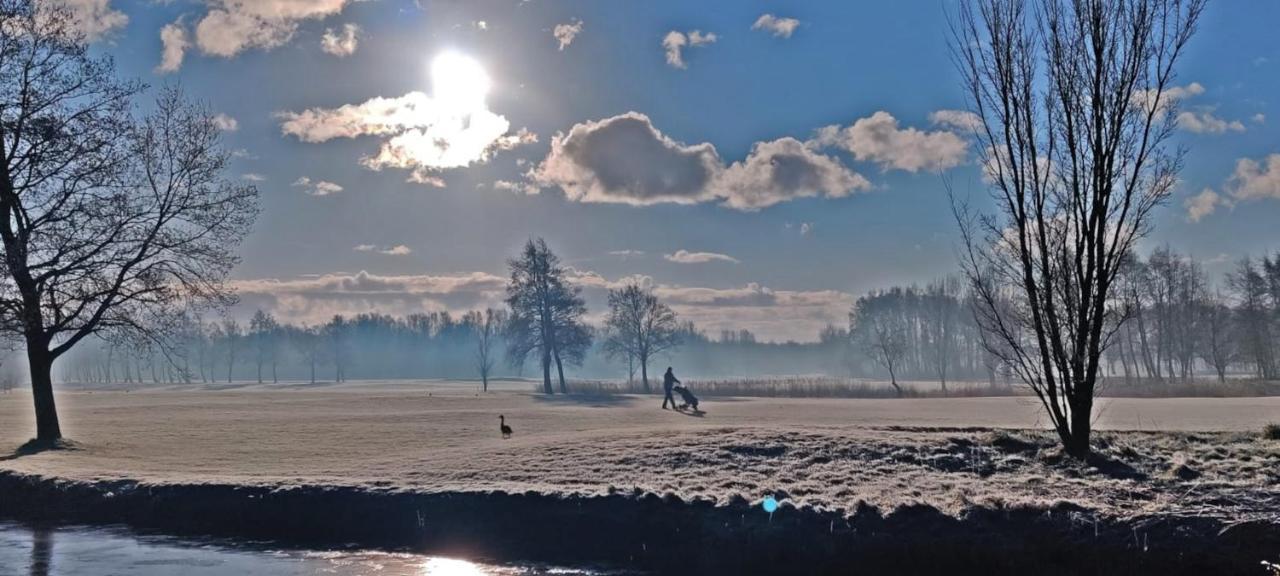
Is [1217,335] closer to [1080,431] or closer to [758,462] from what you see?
[1080,431]

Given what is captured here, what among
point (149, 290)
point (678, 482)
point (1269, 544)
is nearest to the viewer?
point (1269, 544)

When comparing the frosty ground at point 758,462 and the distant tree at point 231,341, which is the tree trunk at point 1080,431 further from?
the distant tree at point 231,341

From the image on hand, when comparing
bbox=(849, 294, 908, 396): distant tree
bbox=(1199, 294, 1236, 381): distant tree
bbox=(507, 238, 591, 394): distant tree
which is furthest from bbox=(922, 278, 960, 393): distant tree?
bbox=(507, 238, 591, 394): distant tree

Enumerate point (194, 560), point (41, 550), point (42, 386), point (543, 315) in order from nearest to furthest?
1. point (194, 560)
2. point (41, 550)
3. point (42, 386)
4. point (543, 315)

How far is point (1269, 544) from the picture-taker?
453 inches

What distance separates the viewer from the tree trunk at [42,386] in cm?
2614

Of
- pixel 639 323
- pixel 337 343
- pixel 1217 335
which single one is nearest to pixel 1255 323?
pixel 1217 335

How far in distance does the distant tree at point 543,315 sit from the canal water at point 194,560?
55.5 metres

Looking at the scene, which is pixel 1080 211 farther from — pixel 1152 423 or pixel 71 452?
pixel 71 452

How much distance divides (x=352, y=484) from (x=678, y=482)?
6252 mm

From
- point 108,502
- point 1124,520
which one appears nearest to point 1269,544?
point 1124,520

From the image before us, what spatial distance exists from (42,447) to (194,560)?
1555cm

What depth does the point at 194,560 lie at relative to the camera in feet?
43.3

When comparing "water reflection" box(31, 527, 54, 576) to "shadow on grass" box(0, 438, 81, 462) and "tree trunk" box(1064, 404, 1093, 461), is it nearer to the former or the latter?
"shadow on grass" box(0, 438, 81, 462)
